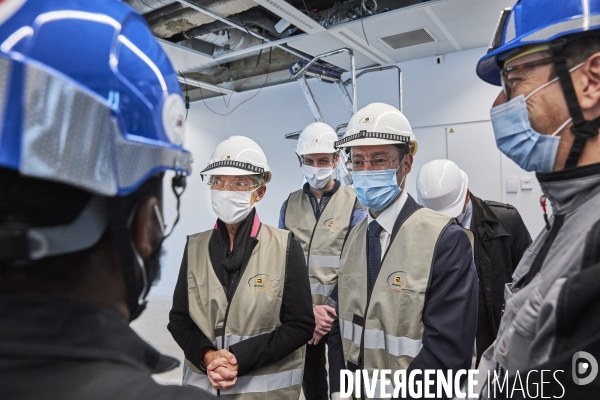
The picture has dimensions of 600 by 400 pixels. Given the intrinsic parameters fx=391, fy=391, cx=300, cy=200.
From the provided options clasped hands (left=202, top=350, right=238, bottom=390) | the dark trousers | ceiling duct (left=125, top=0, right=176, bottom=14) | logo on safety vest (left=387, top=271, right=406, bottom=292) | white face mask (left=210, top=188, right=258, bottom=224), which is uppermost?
ceiling duct (left=125, top=0, right=176, bottom=14)

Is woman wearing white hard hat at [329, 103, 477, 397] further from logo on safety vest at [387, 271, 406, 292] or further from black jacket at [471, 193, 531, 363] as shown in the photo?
black jacket at [471, 193, 531, 363]

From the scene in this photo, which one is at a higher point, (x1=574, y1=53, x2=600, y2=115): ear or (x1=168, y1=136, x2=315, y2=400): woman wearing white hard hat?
(x1=574, y1=53, x2=600, y2=115): ear

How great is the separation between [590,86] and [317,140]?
2053 millimetres

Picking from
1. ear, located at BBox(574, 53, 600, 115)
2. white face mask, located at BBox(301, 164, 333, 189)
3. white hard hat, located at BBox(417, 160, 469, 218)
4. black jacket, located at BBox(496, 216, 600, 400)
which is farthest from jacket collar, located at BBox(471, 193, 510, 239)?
black jacket, located at BBox(496, 216, 600, 400)

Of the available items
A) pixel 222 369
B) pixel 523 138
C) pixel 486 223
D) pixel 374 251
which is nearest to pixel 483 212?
pixel 486 223

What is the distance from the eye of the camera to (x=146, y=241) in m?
0.60

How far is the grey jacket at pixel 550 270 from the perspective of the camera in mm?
771

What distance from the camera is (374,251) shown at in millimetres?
1556

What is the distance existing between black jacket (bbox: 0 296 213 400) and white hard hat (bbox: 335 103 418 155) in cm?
132

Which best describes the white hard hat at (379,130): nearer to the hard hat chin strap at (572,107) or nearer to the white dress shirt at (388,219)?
the white dress shirt at (388,219)

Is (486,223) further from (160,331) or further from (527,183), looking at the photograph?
(160,331)

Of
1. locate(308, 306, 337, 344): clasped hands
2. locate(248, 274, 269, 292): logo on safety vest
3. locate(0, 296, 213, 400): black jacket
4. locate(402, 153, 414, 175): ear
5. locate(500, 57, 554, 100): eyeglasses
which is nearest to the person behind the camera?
locate(0, 296, 213, 400): black jacket

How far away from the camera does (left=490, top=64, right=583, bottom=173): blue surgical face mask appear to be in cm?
92

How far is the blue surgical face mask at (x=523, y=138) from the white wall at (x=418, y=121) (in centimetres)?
299
